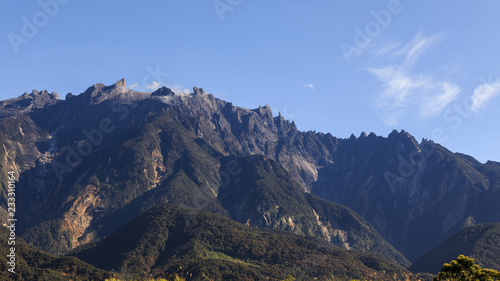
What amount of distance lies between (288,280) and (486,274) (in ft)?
244

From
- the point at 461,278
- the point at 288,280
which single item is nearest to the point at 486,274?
the point at 461,278

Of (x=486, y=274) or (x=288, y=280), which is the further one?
(x=288, y=280)

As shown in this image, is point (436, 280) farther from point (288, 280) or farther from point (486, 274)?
point (288, 280)

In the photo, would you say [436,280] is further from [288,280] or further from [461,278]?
[288,280]

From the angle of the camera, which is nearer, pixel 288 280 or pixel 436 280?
pixel 436 280

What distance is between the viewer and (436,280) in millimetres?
98562

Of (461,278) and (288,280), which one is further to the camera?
(288,280)

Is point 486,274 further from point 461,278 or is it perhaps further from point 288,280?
point 288,280

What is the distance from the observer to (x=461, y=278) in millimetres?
94812

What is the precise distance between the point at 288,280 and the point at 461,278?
7193 cm

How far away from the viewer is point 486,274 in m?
95.2

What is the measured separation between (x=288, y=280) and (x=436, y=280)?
66.7 meters
